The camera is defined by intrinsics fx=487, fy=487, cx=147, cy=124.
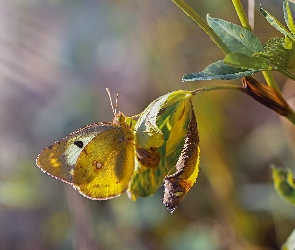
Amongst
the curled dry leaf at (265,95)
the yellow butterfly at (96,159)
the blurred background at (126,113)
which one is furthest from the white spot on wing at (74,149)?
the blurred background at (126,113)

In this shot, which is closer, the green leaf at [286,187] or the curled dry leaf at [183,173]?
the curled dry leaf at [183,173]

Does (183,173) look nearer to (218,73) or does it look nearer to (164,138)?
(164,138)

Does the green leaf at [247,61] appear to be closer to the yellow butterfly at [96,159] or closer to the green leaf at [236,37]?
the green leaf at [236,37]

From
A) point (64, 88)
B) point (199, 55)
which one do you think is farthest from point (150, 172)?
point (64, 88)

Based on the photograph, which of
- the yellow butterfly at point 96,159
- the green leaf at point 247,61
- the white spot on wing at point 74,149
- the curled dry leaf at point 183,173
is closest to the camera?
the green leaf at point 247,61

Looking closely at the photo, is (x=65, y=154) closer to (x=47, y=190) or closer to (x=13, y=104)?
(x=47, y=190)

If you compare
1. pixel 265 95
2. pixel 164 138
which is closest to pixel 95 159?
pixel 164 138

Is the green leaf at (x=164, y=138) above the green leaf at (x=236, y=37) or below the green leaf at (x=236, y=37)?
below
